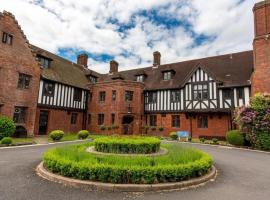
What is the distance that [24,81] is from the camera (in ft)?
59.4

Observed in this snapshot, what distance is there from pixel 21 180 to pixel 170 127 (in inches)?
746

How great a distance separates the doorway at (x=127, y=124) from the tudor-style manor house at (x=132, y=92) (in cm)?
1

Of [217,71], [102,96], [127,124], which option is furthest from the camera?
[102,96]

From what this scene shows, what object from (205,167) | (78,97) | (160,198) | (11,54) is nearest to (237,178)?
(205,167)

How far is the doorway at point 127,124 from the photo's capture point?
2338 cm

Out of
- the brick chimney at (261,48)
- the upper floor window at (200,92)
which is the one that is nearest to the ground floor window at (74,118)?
the upper floor window at (200,92)

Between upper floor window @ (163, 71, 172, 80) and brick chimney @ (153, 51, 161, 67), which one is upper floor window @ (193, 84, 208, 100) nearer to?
upper floor window @ (163, 71, 172, 80)

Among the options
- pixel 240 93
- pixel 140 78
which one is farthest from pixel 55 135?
pixel 240 93

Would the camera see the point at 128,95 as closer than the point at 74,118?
No

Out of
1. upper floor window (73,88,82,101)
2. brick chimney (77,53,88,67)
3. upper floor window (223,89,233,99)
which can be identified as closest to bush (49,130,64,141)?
upper floor window (73,88,82,101)

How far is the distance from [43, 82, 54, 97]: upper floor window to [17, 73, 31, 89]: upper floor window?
5.84 ft

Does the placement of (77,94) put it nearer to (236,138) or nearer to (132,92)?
(132,92)

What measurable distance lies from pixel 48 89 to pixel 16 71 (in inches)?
146

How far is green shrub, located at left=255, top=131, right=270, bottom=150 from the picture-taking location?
531 inches
